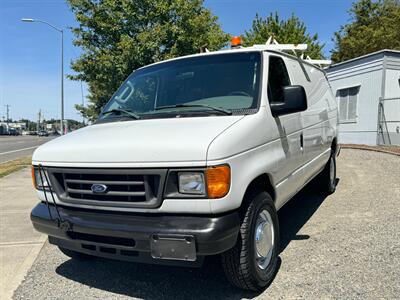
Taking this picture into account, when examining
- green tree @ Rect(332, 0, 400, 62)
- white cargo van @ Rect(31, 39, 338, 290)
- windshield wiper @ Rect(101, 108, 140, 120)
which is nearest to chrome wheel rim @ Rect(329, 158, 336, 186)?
white cargo van @ Rect(31, 39, 338, 290)

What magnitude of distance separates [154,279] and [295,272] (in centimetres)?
136

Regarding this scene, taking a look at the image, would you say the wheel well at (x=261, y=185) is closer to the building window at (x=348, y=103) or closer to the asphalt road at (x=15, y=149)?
the building window at (x=348, y=103)

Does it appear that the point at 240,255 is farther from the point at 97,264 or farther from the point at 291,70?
the point at 291,70

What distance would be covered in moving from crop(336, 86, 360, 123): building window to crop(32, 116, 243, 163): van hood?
14848 millimetres

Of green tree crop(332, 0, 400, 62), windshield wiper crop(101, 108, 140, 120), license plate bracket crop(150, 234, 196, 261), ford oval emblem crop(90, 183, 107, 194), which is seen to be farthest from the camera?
green tree crop(332, 0, 400, 62)

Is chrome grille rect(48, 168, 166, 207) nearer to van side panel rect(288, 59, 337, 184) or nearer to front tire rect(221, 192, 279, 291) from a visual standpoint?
front tire rect(221, 192, 279, 291)

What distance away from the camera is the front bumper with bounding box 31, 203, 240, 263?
8.27 ft

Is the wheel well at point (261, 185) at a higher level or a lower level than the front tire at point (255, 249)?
higher

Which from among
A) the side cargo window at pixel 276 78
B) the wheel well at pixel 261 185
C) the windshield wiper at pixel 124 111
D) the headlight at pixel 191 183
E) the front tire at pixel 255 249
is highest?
the side cargo window at pixel 276 78

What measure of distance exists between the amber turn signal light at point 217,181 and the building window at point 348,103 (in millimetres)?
15183

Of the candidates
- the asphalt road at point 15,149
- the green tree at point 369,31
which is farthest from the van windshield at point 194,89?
the green tree at point 369,31

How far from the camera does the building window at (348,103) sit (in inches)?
641

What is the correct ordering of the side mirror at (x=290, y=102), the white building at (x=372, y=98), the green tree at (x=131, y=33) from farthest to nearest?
the white building at (x=372, y=98), the green tree at (x=131, y=33), the side mirror at (x=290, y=102)

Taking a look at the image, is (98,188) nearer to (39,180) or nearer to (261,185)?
(39,180)
